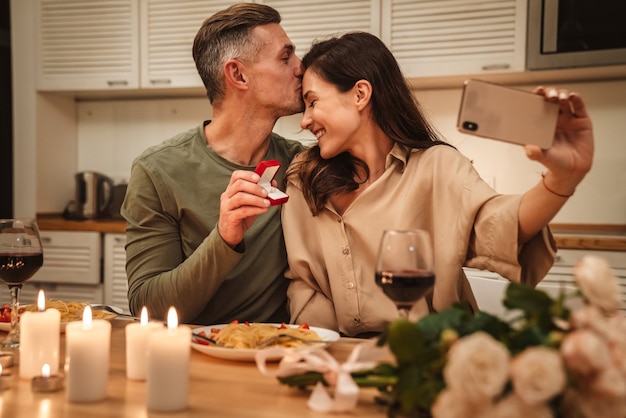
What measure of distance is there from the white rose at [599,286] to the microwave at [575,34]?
8.36 feet

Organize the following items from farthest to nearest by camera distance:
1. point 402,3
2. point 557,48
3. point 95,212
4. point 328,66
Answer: point 95,212 < point 402,3 < point 557,48 < point 328,66

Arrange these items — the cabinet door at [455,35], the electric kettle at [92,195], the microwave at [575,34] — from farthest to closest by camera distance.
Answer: the electric kettle at [92,195] < the cabinet door at [455,35] < the microwave at [575,34]

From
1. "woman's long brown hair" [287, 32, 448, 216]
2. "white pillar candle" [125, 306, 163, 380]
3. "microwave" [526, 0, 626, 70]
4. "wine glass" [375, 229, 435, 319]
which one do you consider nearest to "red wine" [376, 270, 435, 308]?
"wine glass" [375, 229, 435, 319]

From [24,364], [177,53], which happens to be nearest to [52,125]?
[177,53]

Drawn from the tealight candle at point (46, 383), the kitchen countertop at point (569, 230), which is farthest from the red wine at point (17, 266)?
the kitchen countertop at point (569, 230)

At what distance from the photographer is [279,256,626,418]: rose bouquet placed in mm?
646

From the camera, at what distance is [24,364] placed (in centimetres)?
106

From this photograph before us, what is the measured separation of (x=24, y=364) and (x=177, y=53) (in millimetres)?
2866

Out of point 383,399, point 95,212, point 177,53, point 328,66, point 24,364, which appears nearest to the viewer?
point 383,399

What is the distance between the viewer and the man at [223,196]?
1582 mm

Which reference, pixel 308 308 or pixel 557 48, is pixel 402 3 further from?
pixel 308 308

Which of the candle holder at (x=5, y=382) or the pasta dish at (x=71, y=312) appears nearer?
the candle holder at (x=5, y=382)

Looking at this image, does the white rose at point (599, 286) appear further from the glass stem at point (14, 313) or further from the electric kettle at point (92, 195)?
the electric kettle at point (92, 195)

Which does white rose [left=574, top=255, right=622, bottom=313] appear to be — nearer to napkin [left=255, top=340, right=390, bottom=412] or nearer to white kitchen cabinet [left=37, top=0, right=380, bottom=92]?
napkin [left=255, top=340, right=390, bottom=412]
